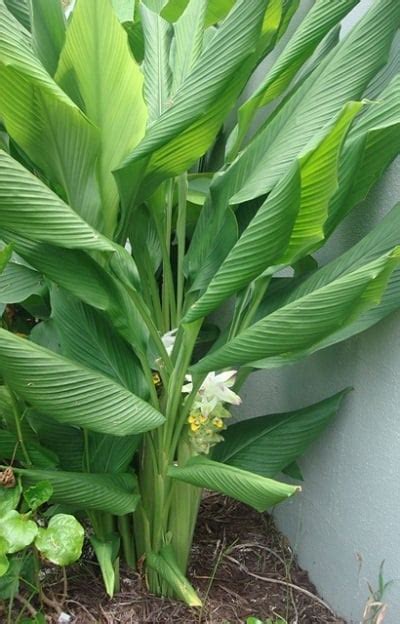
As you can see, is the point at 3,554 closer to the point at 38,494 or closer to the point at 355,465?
the point at 38,494

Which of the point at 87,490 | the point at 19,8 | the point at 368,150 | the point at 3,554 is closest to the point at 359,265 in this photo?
the point at 368,150

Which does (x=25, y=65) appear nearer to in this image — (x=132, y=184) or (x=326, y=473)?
(x=132, y=184)

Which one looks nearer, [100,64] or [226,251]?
[100,64]

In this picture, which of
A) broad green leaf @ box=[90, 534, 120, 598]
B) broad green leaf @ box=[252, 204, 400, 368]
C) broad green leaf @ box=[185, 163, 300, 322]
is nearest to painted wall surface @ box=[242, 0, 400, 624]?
broad green leaf @ box=[252, 204, 400, 368]

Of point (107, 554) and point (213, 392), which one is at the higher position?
point (213, 392)

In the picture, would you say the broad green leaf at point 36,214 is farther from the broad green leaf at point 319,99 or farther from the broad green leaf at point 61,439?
the broad green leaf at point 61,439

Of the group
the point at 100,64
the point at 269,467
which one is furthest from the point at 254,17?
the point at 269,467

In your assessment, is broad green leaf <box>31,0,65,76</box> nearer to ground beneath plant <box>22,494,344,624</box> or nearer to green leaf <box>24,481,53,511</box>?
green leaf <box>24,481,53,511</box>
